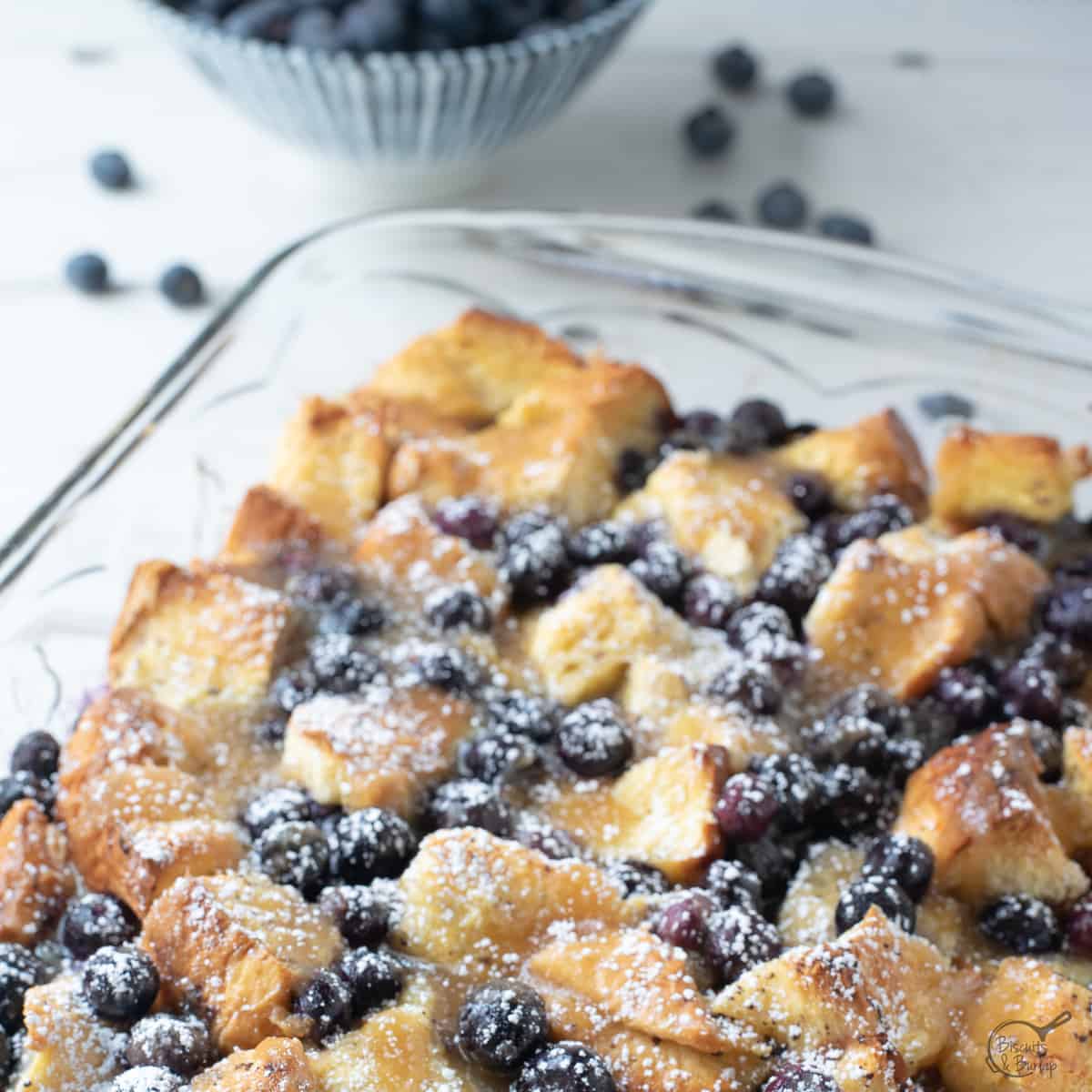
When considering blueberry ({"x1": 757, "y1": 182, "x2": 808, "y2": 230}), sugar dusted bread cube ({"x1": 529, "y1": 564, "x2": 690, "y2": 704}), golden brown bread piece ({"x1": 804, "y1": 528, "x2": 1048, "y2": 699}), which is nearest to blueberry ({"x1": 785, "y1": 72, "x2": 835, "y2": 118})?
blueberry ({"x1": 757, "y1": 182, "x2": 808, "y2": 230})

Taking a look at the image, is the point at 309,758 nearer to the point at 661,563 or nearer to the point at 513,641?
the point at 513,641

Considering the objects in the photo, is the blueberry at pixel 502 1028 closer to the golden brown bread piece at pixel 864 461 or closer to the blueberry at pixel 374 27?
the golden brown bread piece at pixel 864 461

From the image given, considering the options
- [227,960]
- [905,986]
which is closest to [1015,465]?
[905,986]

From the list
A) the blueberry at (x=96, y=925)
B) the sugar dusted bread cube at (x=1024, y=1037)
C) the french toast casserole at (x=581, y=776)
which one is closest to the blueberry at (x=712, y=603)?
the french toast casserole at (x=581, y=776)

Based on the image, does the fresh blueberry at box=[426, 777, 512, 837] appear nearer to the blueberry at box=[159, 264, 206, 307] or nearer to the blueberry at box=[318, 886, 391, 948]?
the blueberry at box=[318, 886, 391, 948]

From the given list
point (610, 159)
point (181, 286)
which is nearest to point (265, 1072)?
point (181, 286)

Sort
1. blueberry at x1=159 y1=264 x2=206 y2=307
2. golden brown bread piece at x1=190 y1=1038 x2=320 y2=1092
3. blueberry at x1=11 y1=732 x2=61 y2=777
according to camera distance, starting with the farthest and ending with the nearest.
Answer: blueberry at x1=159 y1=264 x2=206 y2=307 < blueberry at x1=11 y1=732 x2=61 y2=777 < golden brown bread piece at x1=190 y1=1038 x2=320 y2=1092
